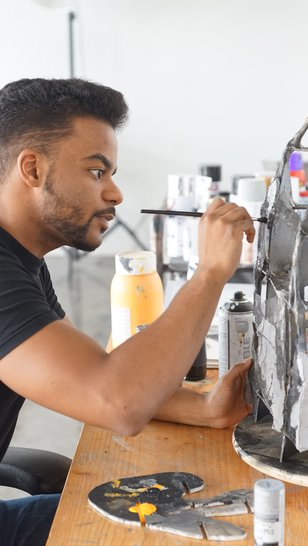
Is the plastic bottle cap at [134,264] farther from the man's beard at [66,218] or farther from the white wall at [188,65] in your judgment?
the white wall at [188,65]

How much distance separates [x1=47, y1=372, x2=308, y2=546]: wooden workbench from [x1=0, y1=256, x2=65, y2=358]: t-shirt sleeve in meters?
0.23

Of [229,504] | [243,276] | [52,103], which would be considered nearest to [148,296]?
[52,103]

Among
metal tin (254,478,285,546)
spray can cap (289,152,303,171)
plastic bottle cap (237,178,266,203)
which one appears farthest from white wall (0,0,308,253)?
metal tin (254,478,285,546)

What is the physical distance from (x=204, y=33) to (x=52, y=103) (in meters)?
3.43

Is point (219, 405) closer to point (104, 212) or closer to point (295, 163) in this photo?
point (104, 212)

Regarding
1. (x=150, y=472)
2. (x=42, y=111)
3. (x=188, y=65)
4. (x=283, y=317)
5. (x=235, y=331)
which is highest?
(x=188, y=65)

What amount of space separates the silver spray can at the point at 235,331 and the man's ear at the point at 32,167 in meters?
0.42

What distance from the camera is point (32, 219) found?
48.4 inches

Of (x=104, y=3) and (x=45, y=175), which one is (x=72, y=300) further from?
(x=45, y=175)

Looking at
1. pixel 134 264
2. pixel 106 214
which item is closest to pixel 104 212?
pixel 106 214

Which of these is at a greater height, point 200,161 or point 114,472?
point 200,161

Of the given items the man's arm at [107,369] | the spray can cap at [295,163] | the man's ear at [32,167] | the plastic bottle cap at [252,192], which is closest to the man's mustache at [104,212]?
the man's ear at [32,167]

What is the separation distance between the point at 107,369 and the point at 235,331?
1.38 feet

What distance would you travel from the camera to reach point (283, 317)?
3.45 ft
